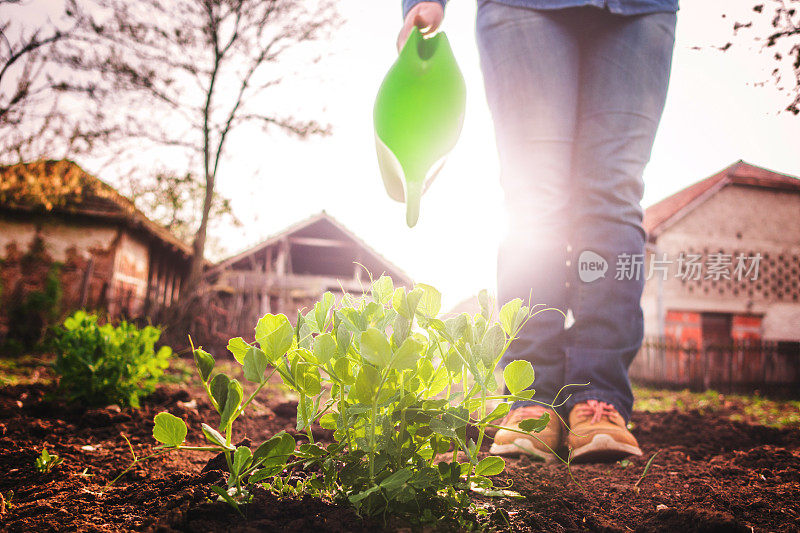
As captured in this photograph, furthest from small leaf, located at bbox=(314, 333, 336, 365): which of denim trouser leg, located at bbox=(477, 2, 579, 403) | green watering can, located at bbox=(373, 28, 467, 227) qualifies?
denim trouser leg, located at bbox=(477, 2, 579, 403)

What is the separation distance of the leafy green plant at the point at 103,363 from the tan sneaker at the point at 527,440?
139 centimetres

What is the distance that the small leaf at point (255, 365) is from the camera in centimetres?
70

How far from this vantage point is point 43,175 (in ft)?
18.7

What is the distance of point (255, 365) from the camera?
708 millimetres

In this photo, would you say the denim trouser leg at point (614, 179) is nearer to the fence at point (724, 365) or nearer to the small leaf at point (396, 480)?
the small leaf at point (396, 480)

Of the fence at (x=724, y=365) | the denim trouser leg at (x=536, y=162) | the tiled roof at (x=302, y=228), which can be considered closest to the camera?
the denim trouser leg at (x=536, y=162)

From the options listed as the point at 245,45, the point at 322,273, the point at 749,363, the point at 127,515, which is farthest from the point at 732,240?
the point at 127,515

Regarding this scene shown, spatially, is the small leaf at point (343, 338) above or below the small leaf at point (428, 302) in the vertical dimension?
below

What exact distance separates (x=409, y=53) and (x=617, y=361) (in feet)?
3.83

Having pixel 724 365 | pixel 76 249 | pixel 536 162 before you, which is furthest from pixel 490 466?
pixel 724 365

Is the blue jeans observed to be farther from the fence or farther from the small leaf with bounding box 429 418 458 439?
the fence

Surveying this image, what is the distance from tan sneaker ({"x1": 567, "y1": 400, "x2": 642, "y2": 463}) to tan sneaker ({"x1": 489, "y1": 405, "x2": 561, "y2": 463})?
0.17 ft

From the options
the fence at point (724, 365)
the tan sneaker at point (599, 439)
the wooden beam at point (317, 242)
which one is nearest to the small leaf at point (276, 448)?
the tan sneaker at point (599, 439)

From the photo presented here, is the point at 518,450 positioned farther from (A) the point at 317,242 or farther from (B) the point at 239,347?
(A) the point at 317,242
